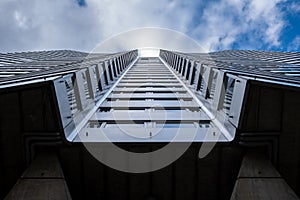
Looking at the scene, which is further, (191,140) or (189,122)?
(189,122)

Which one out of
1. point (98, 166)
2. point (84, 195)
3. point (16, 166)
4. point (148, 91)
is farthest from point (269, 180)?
point (148, 91)

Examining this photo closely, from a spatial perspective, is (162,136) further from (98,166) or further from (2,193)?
(2,193)

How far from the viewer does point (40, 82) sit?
28.5 ft

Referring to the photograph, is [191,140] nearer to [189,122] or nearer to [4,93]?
[189,122]

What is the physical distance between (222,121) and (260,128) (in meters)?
2.14

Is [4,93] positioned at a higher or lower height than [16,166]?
higher

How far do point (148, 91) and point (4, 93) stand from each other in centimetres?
1262

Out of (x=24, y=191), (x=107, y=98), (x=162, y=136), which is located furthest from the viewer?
(x=107, y=98)

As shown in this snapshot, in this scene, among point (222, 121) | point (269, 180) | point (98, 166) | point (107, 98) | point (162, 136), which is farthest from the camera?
point (107, 98)

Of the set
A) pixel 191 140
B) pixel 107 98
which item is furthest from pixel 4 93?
pixel 107 98

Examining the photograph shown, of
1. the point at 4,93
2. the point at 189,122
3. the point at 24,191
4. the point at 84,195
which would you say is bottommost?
the point at 84,195

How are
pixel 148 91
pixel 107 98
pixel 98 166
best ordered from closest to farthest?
pixel 98 166 → pixel 107 98 → pixel 148 91

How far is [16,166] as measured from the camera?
8914 millimetres

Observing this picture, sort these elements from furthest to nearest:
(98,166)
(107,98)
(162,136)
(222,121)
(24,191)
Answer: (107,98), (222,121), (162,136), (98,166), (24,191)
